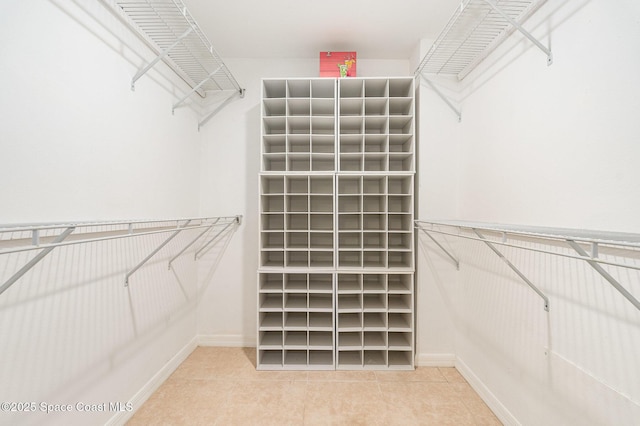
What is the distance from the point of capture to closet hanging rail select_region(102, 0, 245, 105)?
1.58 meters

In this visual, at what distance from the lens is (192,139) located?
2479 mm

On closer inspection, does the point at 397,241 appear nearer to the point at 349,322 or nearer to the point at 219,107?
the point at 349,322

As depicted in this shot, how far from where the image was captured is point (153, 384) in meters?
1.90

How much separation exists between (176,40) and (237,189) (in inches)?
49.4

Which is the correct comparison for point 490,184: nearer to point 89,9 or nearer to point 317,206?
point 317,206

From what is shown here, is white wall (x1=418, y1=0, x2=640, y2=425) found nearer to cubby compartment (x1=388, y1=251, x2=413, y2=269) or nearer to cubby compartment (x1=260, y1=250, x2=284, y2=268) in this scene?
cubby compartment (x1=388, y1=251, x2=413, y2=269)

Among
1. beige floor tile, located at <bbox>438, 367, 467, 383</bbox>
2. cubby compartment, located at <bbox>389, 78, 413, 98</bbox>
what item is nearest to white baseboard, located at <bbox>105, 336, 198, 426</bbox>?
beige floor tile, located at <bbox>438, 367, 467, 383</bbox>

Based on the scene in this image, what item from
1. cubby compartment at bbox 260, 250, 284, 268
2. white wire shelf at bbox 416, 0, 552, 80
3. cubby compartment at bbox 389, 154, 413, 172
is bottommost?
cubby compartment at bbox 260, 250, 284, 268

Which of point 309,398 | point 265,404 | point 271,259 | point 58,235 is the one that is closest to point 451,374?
point 309,398

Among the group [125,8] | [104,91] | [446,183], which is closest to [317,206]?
[446,183]

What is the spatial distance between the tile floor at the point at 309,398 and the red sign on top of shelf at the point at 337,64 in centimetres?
250

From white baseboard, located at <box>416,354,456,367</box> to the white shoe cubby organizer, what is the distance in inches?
4.6

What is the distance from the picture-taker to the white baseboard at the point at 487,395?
162 cm

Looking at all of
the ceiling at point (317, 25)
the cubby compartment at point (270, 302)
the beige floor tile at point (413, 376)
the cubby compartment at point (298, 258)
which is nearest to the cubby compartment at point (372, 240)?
the cubby compartment at point (298, 258)
